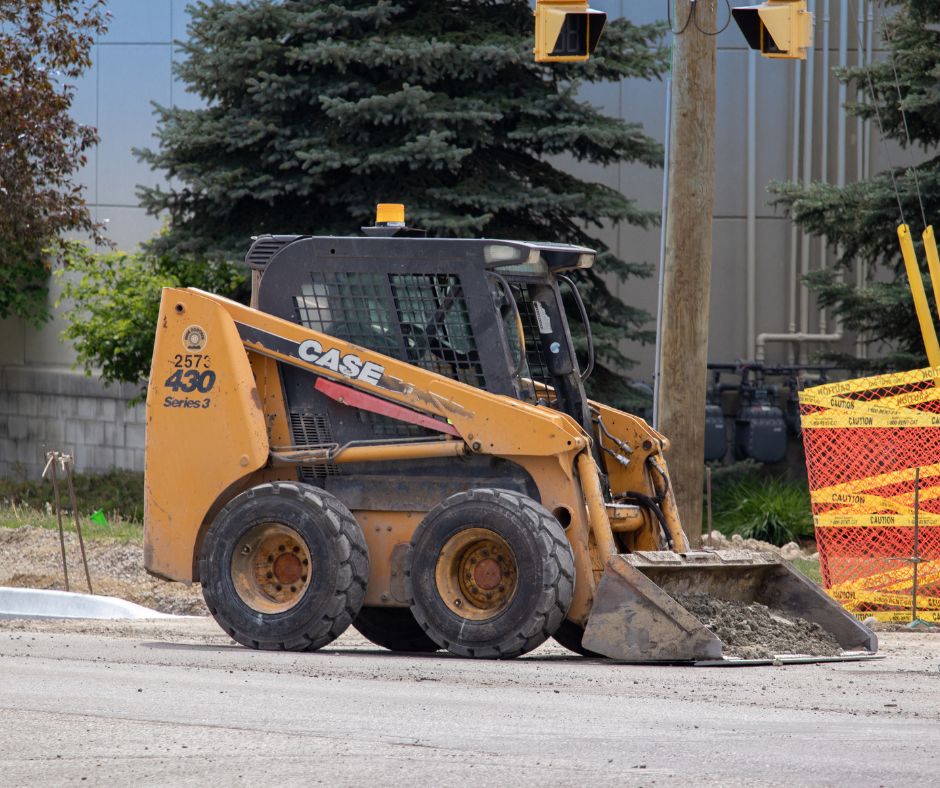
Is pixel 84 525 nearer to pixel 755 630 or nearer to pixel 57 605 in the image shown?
pixel 57 605

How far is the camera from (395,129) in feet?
64.2

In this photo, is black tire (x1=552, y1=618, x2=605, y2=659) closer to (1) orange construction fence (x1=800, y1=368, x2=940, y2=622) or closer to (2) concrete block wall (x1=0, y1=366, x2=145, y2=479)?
(1) orange construction fence (x1=800, y1=368, x2=940, y2=622)

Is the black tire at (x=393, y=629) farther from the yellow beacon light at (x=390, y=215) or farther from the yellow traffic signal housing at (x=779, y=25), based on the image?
the yellow traffic signal housing at (x=779, y=25)

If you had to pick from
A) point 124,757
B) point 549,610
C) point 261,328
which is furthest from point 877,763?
point 261,328

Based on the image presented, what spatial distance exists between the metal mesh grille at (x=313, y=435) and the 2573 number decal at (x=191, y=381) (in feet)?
1.85

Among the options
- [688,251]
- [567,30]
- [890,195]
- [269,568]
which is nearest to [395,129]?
[890,195]

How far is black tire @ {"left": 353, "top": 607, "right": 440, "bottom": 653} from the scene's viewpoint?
11.1 m

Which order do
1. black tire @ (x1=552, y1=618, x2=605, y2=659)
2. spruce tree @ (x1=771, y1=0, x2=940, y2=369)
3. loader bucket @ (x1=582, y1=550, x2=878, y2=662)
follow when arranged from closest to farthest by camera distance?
loader bucket @ (x1=582, y1=550, x2=878, y2=662) → black tire @ (x1=552, y1=618, x2=605, y2=659) → spruce tree @ (x1=771, y1=0, x2=940, y2=369)

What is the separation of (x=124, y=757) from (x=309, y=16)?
46.7ft

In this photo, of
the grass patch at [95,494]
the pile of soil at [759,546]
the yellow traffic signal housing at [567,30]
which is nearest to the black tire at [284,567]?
the yellow traffic signal housing at [567,30]

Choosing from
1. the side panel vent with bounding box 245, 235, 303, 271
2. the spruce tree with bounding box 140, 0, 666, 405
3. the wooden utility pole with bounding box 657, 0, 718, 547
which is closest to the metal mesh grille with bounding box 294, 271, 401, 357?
the side panel vent with bounding box 245, 235, 303, 271

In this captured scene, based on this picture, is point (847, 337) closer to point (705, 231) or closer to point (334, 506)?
point (705, 231)

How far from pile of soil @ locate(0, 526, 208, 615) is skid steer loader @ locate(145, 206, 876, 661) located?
3861 mm

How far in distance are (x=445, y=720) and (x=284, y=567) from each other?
3.34 metres
